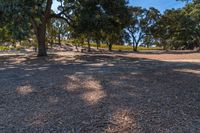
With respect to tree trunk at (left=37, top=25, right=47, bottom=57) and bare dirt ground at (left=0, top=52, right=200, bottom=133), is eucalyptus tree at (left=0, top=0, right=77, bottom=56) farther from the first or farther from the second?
bare dirt ground at (left=0, top=52, right=200, bottom=133)

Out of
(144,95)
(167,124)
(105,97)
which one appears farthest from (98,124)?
(144,95)

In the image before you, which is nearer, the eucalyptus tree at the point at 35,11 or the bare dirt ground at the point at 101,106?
the bare dirt ground at the point at 101,106

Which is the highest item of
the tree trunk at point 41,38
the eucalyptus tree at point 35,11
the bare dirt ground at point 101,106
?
the eucalyptus tree at point 35,11

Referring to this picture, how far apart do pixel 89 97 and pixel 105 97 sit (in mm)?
333

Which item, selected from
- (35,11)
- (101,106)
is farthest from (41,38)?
(101,106)

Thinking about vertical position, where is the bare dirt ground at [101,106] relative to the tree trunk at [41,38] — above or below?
below

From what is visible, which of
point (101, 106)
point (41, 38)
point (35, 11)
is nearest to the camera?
point (101, 106)

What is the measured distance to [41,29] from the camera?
2350 cm

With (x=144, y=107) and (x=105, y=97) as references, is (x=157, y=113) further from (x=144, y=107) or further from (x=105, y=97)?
(x=105, y=97)

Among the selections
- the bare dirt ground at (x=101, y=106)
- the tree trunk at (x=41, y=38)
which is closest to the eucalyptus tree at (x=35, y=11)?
the tree trunk at (x=41, y=38)

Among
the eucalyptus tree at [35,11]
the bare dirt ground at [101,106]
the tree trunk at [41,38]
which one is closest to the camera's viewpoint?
the bare dirt ground at [101,106]

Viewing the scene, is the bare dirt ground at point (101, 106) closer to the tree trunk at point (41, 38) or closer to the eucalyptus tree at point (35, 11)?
the eucalyptus tree at point (35, 11)

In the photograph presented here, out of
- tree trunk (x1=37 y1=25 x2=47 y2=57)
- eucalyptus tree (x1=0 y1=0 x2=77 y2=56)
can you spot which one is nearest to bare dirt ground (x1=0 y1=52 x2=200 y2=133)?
eucalyptus tree (x1=0 y1=0 x2=77 y2=56)

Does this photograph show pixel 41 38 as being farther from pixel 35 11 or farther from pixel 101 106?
pixel 101 106
